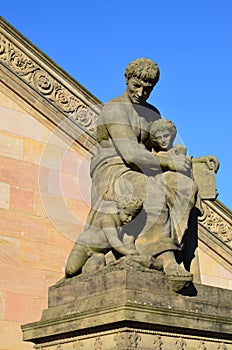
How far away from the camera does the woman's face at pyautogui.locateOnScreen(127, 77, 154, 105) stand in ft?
25.8

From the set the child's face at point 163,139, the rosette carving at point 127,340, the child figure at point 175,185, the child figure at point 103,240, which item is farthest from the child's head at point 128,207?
the rosette carving at point 127,340

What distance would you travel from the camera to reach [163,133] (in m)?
7.86

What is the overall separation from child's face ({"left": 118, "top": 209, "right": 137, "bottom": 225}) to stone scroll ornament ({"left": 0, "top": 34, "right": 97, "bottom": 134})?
5.20 m

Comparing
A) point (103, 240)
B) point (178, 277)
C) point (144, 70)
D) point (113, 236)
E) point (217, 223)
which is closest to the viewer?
point (178, 277)

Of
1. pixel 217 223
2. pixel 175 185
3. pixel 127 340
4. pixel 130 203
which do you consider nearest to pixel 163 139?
pixel 175 185

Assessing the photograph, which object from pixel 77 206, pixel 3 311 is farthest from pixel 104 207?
pixel 77 206

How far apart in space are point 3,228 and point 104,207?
12.9ft

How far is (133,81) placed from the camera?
7879mm

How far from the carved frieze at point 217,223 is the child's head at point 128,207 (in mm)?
7373

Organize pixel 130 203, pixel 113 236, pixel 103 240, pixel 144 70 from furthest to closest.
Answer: pixel 144 70, pixel 103 240, pixel 113 236, pixel 130 203

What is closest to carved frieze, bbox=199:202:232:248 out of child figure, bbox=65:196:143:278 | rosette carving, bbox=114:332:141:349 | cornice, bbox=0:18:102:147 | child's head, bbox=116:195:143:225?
cornice, bbox=0:18:102:147

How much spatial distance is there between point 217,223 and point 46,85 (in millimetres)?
4312

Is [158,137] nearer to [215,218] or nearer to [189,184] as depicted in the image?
[189,184]

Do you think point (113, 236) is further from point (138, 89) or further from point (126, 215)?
point (138, 89)
